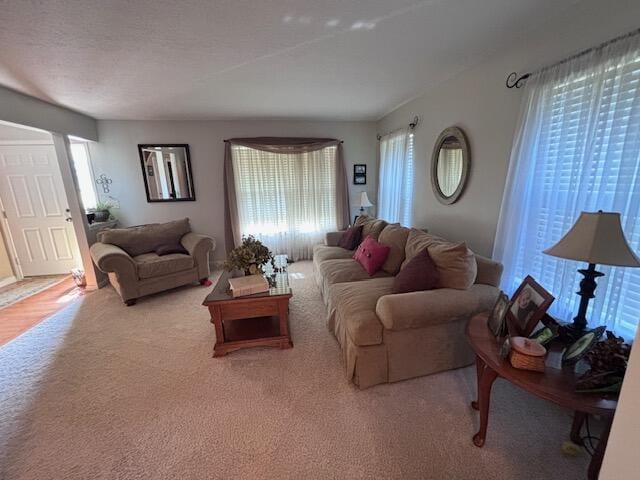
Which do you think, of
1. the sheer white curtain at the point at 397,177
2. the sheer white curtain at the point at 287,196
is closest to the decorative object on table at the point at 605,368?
the sheer white curtain at the point at 397,177

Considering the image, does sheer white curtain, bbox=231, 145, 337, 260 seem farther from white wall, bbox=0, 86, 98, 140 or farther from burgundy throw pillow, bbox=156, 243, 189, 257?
white wall, bbox=0, 86, 98, 140

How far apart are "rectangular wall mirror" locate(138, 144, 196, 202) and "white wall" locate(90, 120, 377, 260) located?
0.09 meters

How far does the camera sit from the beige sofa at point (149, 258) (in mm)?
2975

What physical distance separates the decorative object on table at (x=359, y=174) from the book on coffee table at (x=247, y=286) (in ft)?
9.85

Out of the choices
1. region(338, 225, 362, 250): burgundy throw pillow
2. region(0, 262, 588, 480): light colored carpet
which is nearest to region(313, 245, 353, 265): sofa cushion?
region(338, 225, 362, 250): burgundy throw pillow

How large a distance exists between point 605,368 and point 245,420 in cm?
178

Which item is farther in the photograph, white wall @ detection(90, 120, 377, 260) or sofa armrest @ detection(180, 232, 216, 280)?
white wall @ detection(90, 120, 377, 260)

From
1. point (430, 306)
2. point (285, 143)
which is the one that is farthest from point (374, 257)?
point (285, 143)

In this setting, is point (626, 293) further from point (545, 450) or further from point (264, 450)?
point (264, 450)

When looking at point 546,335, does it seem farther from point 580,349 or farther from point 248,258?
point 248,258

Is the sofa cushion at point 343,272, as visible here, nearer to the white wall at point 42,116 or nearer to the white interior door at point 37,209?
the white wall at point 42,116

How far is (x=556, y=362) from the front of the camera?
117cm

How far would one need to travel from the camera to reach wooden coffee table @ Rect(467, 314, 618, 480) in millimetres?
960

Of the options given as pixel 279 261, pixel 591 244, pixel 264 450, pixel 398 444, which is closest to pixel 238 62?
pixel 279 261
